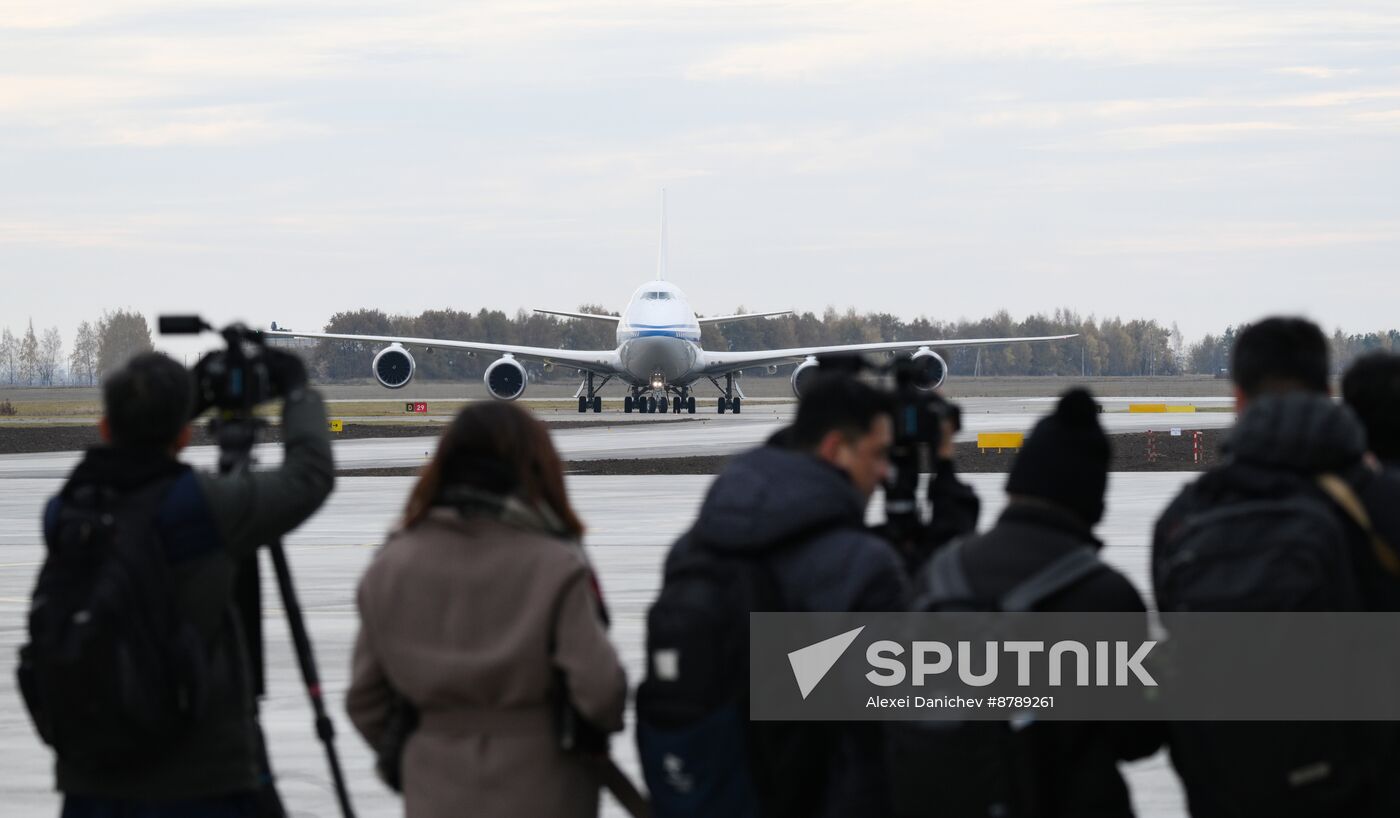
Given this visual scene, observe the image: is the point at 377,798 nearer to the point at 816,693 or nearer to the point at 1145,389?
the point at 816,693

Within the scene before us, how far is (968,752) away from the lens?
3205mm

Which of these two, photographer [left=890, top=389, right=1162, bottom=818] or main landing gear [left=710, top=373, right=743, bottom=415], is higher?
photographer [left=890, top=389, right=1162, bottom=818]

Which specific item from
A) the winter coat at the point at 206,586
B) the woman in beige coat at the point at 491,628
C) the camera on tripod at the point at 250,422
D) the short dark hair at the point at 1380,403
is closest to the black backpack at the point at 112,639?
the winter coat at the point at 206,586

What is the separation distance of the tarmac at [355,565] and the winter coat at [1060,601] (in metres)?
2.30

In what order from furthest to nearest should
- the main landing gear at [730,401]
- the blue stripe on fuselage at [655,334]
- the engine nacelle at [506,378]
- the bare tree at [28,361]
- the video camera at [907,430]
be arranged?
the bare tree at [28,361]
the main landing gear at [730,401]
the blue stripe on fuselage at [655,334]
the engine nacelle at [506,378]
the video camera at [907,430]

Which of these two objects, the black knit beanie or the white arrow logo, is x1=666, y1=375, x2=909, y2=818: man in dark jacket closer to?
the white arrow logo

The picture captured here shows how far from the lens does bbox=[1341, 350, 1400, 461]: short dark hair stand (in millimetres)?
3936

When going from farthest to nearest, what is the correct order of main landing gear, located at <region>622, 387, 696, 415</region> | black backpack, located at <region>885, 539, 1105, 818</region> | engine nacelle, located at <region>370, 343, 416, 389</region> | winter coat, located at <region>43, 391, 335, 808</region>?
main landing gear, located at <region>622, 387, 696, 415</region> < engine nacelle, located at <region>370, 343, 416, 389</region> < winter coat, located at <region>43, 391, 335, 808</region> < black backpack, located at <region>885, 539, 1105, 818</region>

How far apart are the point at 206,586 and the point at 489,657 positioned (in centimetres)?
66

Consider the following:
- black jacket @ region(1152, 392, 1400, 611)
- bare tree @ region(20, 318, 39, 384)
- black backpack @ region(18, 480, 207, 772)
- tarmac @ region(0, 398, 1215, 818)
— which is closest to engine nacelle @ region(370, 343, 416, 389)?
tarmac @ region(0, 398, 1215, 818)

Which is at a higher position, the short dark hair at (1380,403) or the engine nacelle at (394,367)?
the short dark hair at (1380,403)

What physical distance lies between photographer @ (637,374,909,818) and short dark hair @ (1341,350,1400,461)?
1274mm

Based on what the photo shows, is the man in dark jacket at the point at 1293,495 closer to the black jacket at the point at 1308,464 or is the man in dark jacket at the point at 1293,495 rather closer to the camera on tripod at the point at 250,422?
the black jacket at the point at 1308,464

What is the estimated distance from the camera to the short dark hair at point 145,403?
12.4ft
